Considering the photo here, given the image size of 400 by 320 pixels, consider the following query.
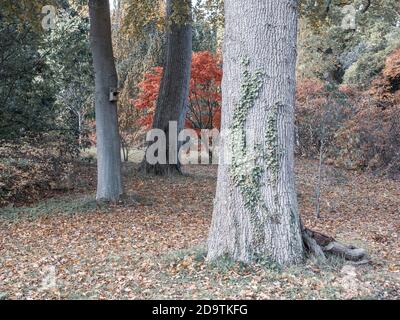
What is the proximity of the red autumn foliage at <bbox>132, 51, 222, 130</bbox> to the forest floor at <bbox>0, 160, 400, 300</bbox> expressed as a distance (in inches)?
125

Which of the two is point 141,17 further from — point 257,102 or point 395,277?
point 395,277

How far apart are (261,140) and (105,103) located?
524cm

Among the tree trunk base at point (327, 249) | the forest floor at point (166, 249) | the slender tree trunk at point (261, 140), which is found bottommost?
the forest floor at point (166, 249)

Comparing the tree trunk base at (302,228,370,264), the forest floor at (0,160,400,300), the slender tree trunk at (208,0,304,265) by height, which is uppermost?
the slender tree trunk at (208,0,304,265)

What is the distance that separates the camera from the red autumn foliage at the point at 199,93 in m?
15.1

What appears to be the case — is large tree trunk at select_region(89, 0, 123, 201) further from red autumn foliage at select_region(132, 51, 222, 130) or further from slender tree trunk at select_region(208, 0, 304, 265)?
red autumn foliage at select_region(132, 51, 222, 130)

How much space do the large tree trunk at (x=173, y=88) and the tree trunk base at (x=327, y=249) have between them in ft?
26.6

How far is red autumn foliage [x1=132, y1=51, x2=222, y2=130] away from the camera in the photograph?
596 inches

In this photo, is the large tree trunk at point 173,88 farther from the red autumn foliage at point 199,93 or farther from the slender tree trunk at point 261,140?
the slender tree trunk at point 261,140

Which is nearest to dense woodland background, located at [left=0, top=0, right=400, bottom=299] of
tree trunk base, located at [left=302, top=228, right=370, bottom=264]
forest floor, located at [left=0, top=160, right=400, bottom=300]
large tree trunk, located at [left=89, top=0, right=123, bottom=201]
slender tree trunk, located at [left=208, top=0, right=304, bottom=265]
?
forest floor, located at [left=0, top=160, right=400, bottom=300]

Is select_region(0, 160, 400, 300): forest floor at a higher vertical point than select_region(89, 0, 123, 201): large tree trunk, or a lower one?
lower

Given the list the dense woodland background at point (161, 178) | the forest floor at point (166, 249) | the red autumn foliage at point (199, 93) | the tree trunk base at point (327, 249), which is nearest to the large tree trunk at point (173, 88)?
the dense woodland background at point (161, 178)

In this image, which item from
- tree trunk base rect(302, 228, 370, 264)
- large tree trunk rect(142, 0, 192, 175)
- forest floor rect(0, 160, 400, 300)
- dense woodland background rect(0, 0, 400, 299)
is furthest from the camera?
large tree trunk rect(142, 0, 192, 175)
